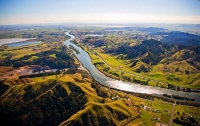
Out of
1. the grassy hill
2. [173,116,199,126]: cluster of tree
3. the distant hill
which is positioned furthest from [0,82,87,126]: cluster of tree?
the distant hill

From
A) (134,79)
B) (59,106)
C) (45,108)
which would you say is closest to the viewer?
(45,108)

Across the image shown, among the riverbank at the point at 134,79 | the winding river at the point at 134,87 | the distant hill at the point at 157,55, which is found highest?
the distant hill at the point at 157,55

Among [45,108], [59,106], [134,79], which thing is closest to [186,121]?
[59,106]

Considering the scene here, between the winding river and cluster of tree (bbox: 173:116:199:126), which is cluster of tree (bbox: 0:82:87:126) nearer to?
the winding river

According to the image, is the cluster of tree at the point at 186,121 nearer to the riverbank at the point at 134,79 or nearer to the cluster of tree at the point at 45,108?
the riverbank at the point at 134,79

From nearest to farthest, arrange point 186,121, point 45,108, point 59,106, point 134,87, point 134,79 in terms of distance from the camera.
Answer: point 186,121, point 45,108, point 59,106, point 134,87, point 134,79

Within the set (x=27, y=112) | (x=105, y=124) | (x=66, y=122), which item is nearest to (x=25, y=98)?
(x=27, y=112)

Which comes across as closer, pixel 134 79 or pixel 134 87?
pixel 134 87

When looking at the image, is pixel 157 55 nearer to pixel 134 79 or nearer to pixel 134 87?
pixel 134 79

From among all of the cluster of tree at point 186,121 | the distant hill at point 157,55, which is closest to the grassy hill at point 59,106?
the cluster of tree at point 186,121
